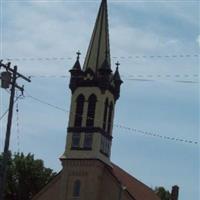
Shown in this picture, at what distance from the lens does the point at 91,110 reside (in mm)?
59156

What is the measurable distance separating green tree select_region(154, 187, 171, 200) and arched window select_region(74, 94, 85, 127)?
27.6 metres

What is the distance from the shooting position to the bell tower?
2299 inches

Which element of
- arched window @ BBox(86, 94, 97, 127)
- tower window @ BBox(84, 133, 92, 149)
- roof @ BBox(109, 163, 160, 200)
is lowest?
roof @ BBox(109, 163, 160, 200)

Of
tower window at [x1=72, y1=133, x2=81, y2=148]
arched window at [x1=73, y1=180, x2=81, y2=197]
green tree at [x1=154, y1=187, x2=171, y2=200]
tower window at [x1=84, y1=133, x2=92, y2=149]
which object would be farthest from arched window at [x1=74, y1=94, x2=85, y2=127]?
green tree at [x1=154, y1=187, x2=171, y2=200]

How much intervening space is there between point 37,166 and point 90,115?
724 inches

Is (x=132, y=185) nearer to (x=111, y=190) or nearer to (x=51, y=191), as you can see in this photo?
(x=111, y=190)

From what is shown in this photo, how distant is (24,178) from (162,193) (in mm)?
19314

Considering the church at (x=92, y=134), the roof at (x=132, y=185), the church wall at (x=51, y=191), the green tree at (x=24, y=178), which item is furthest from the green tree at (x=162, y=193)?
the church wall at (x=51, y=191)

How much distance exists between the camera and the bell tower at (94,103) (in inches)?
2299

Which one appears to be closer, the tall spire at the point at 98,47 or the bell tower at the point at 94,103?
the bell tower at the point at 94,103

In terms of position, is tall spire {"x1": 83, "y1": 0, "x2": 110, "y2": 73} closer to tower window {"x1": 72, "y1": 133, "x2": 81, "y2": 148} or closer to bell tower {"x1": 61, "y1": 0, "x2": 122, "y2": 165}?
bell tower {"x1": 61, "y1": 0, "x2": 122, "y2": 165}

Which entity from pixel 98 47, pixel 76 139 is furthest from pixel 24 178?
pixel 98 47

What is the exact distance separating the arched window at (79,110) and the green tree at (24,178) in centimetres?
1649

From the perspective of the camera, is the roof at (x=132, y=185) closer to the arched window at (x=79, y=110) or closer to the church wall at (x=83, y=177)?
the church wall at (x=83, y=177)
